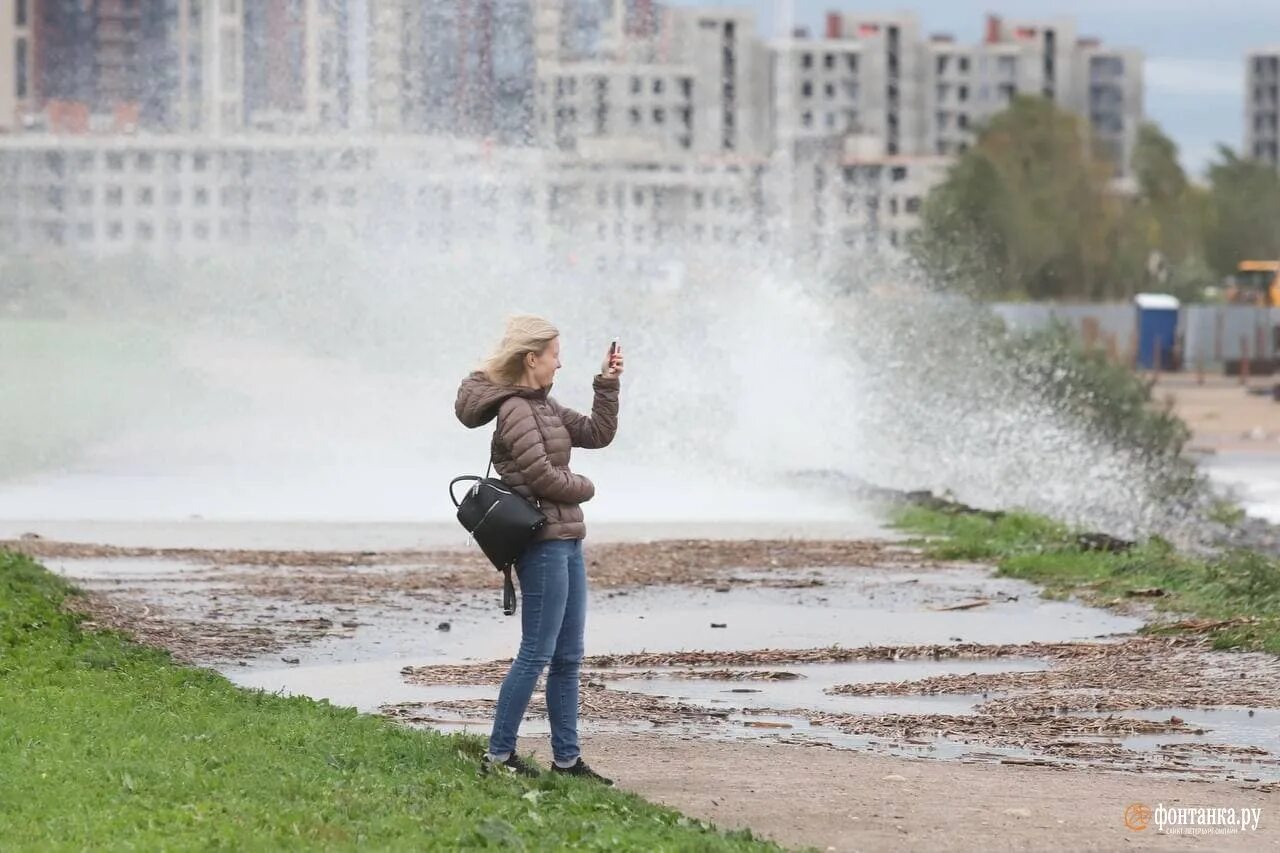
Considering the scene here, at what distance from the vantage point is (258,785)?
363 inches

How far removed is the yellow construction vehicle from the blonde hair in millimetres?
87788

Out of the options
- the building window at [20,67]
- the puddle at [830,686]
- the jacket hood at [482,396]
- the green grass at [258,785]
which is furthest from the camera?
the building window at [20,67]

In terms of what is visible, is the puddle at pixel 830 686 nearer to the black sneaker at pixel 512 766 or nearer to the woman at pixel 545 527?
the woman at pixel 545 527

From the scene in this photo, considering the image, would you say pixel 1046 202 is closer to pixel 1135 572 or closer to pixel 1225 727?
pixel 1135 572

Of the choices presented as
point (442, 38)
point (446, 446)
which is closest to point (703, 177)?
point (442, 38)

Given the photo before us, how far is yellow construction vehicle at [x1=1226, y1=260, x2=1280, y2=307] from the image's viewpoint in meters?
99.5

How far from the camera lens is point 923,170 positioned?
529 ft

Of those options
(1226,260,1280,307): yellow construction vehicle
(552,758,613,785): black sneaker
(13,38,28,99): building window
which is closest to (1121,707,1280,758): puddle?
(552,758,613,785): black sneaker

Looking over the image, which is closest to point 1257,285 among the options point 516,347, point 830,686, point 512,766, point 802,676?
point 802,676

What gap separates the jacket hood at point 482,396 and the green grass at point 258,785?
1342mm

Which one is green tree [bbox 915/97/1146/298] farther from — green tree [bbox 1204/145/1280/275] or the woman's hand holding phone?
the woman's hand holding phone

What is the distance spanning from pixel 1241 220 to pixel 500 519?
148 meters

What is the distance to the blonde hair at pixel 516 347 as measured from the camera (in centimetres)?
1012

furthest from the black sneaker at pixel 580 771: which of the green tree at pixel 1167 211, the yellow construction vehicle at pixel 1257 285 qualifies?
the green tree at pixel 1167 211
